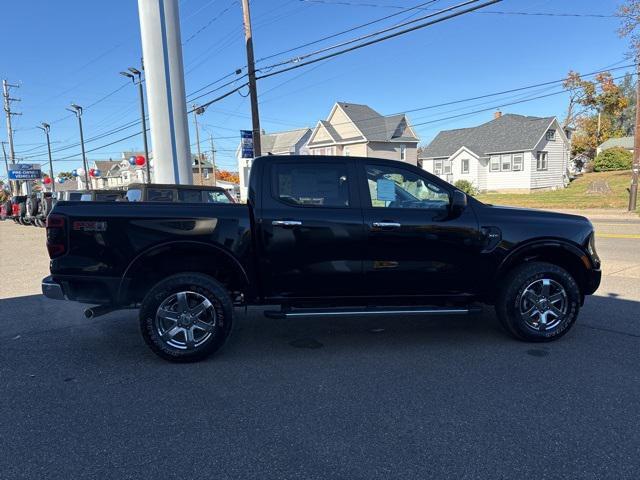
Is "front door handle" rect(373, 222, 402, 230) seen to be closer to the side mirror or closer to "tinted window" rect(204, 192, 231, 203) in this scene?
the side mirror

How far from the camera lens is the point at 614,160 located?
43.3 meters

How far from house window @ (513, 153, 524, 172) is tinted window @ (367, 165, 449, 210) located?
34768 mm

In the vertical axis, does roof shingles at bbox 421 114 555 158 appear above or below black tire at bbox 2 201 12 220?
above

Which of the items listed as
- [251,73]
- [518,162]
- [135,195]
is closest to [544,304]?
[135,195]

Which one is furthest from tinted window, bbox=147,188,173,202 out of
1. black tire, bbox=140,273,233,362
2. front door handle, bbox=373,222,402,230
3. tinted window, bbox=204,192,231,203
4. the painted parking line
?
the painted parking line

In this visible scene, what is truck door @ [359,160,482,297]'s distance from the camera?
171 inches

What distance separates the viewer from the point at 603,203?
72.6 feet

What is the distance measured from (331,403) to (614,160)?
164 ft

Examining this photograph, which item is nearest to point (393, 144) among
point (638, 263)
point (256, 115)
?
point (256, 115)

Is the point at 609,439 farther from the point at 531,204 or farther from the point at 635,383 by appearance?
the point at 531,204

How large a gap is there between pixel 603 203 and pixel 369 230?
22494mm

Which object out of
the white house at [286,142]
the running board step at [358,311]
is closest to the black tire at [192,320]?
the running board step at [358,311]

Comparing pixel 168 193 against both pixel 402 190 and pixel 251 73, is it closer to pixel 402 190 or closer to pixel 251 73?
pixel 251 73

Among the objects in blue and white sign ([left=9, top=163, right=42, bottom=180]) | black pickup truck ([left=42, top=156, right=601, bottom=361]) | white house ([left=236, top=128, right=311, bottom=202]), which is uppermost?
white house ([left=236, top=128, right=311, bottom=202])
